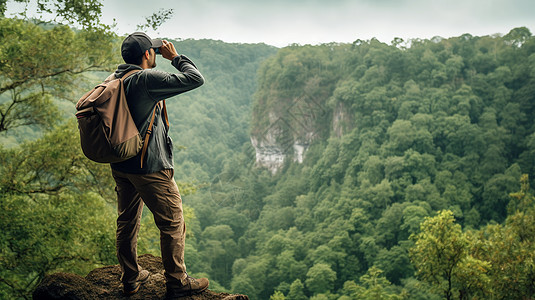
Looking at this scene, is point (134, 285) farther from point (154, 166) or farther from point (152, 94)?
point (152, 94)

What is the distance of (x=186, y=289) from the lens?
11.7ft

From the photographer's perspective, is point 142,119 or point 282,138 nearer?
point 142,119

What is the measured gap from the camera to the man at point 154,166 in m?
3.18

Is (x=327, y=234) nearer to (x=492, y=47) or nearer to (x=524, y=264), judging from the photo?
(x=524, y=264)

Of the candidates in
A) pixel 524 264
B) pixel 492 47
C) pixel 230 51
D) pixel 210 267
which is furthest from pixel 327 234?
pixel 230 51

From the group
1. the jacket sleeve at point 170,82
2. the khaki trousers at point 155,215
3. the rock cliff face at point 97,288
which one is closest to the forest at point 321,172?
the rock cliff face at point 97,288

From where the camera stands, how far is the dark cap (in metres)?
3.27

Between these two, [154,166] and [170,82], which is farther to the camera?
[154,166]

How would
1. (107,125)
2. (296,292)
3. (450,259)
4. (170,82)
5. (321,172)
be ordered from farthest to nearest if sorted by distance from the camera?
(321,172) → (296,292) → (450,259) → (170,82) → (107,125)

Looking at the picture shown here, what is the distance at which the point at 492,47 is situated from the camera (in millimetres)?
48625

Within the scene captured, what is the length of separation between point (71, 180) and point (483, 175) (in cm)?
3605

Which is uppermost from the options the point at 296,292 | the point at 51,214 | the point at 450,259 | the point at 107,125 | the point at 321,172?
the point at 107,125

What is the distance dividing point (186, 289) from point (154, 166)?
103 cm

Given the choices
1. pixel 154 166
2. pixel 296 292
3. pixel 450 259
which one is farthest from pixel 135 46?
pixel 296 292
